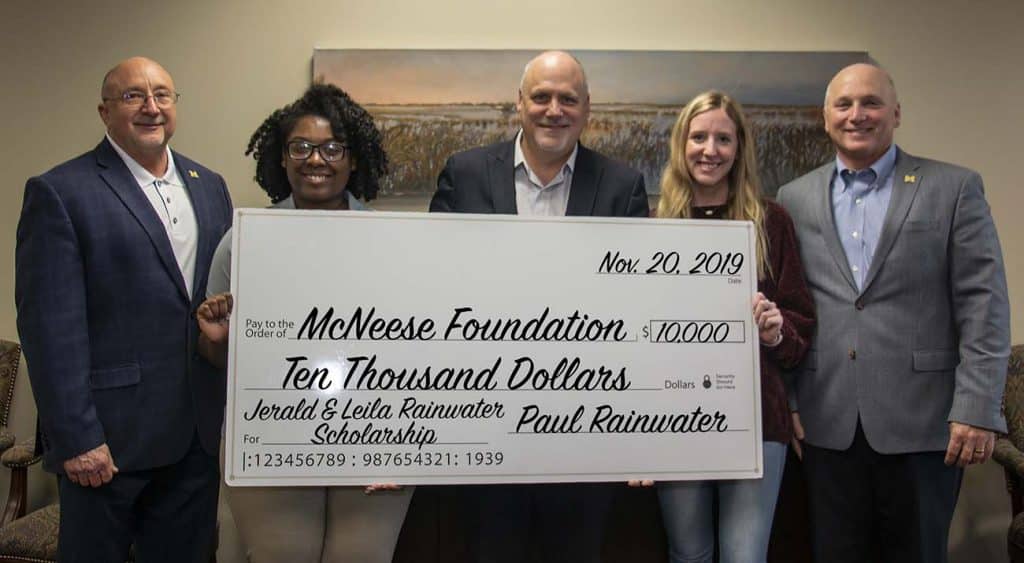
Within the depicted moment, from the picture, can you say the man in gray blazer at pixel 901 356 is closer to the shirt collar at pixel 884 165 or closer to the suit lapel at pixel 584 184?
the shirt collar at pixel 884 165

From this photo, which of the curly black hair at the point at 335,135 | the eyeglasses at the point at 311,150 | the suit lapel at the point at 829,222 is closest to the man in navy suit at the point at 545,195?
the curly black hair at the point at 335,135

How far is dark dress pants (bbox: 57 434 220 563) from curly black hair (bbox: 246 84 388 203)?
2.48ft

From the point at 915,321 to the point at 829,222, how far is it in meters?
0.34

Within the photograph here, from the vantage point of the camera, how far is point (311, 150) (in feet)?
6.17

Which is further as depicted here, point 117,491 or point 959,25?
point 959,25

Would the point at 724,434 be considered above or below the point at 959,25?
below

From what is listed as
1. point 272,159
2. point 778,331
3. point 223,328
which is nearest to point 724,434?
point 778,331

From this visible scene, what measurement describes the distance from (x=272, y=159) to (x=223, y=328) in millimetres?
514

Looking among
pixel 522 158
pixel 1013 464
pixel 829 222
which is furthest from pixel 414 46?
pixel 1013 464

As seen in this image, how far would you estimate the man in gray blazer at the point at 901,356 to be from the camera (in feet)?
6.16

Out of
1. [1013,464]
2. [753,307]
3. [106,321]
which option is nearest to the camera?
[106,321]

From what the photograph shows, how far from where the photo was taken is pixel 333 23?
10.9 ft

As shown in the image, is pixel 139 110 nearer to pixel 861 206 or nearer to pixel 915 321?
pixel 861 206

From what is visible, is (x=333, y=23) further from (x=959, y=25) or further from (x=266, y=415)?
(x=959, y=25)
